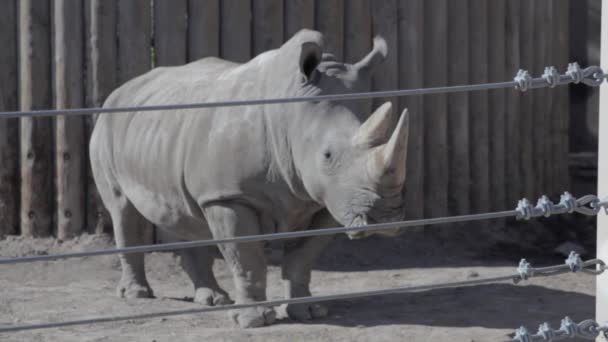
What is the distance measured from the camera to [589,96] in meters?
10.2

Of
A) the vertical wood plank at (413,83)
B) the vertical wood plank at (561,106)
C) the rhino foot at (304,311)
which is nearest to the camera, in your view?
the rhino foot at (304,311)

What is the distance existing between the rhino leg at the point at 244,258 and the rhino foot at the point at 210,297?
64 centimetres

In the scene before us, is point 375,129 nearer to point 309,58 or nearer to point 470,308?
point 309,58

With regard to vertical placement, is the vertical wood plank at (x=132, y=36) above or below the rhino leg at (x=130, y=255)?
above

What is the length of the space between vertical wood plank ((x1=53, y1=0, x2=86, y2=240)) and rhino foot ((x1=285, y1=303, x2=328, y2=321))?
93.3 inches

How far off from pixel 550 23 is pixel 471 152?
158cm

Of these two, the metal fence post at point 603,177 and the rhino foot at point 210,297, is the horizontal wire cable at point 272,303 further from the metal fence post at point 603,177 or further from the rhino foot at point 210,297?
the rhino foot at point 210,297

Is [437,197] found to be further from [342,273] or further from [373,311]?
[373,311]

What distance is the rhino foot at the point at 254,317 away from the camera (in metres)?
5.80

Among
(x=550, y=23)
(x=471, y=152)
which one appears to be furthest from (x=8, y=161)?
(x=550, y=23)

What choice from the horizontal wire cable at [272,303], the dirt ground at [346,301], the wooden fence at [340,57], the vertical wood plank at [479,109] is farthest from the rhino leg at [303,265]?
the vertical wood plank at [479,109]

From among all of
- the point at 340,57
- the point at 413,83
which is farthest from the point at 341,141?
the point at 413,83

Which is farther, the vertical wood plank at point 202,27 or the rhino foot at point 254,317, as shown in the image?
the vertical wood plank at point 202,27

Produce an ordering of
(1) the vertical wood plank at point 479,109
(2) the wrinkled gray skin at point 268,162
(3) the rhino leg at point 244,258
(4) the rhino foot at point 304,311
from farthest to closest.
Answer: (1) the vertical wood plank at point 479,109
(4) the rhino foot at point 304,311
(3) the rhino leg at point 244,258
(2) the wrinkled gray skin at point 268,162
